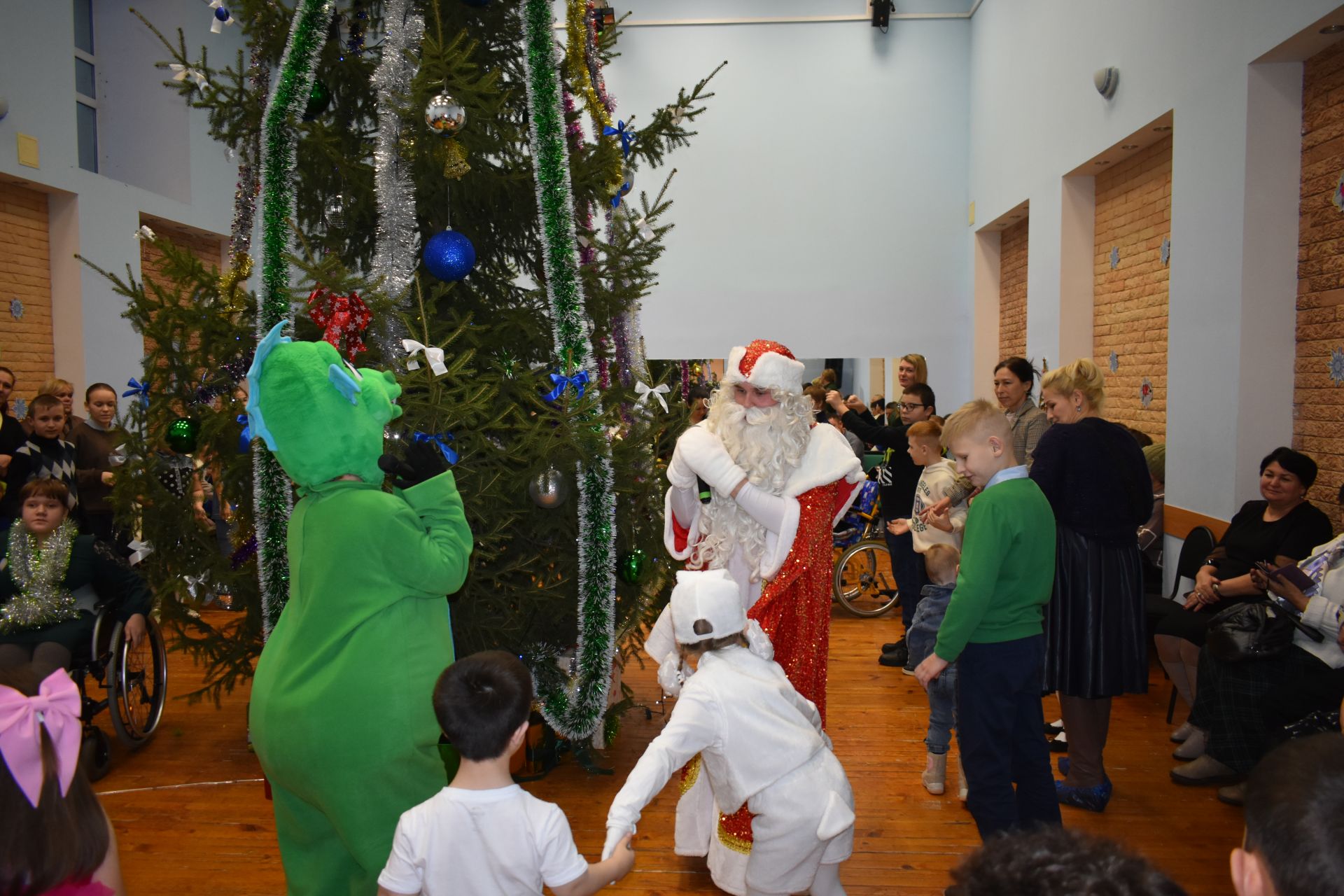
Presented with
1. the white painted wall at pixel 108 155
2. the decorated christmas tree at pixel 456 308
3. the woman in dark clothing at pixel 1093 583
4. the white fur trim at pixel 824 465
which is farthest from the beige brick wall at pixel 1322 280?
the white painted wall at pixel 108 155

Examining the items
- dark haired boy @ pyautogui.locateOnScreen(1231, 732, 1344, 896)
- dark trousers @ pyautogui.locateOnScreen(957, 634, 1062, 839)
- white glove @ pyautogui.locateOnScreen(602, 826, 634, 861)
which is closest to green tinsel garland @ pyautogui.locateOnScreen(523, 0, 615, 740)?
dark trousers @ pyautogui.locateOnScreen(957, 634, 1062, 839)

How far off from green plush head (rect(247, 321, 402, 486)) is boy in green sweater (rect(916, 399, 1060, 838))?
167 cm

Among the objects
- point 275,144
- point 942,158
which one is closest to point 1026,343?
point 942,158

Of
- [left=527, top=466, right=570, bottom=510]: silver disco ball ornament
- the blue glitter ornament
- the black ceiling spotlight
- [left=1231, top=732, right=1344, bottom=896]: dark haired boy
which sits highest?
the black ceiling spotlight

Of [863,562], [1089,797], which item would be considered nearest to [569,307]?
[1089,797]

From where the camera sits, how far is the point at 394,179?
11.0 feet

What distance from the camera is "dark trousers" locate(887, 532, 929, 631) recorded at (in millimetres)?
5438

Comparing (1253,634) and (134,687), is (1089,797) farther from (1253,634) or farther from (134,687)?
(134,687)

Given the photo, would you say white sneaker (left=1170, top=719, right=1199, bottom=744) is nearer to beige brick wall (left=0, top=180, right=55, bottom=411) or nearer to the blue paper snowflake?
the blue paper snowflake

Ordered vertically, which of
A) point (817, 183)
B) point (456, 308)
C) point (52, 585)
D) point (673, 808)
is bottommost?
point (673, 808)

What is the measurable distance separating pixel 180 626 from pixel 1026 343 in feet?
24.7

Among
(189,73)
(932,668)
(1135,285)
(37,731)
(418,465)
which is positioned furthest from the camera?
(1135,285)

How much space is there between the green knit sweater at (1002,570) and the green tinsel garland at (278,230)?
2.26m

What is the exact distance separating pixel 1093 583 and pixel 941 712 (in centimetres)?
81
